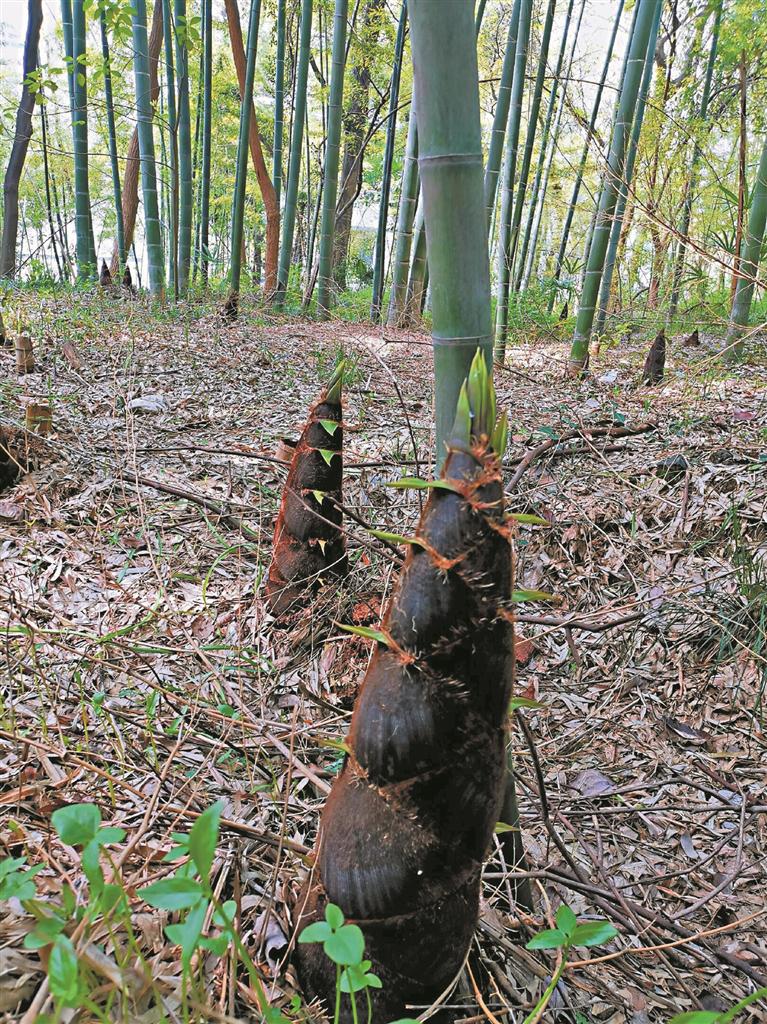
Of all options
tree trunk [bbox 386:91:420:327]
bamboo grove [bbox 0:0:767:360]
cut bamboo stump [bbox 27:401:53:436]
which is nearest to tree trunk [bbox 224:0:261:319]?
bamboo grove [bbox 0:0:767:360]

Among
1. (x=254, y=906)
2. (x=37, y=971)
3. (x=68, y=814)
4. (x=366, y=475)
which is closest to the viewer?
(x=68, y=814)

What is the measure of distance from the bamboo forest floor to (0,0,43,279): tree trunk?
478 cm

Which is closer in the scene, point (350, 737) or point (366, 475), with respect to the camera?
point (350, 737)

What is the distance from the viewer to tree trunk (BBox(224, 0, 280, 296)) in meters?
8.24

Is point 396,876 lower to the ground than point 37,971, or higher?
higher

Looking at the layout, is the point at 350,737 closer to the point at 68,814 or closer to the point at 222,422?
the point at 68,814

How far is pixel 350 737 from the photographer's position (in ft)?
2.72

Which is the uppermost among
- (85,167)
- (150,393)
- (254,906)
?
(85,167)

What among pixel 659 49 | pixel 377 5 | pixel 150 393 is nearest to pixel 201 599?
pixel 150 393

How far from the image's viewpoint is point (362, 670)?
1.82 metres

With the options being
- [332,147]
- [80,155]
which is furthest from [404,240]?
[80,155]

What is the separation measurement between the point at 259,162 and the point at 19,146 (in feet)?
9.43

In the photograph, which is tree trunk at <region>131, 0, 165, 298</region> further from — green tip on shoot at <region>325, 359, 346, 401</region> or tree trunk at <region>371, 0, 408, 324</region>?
green tip on shoot at <region>325, 359, 346, 401</region>

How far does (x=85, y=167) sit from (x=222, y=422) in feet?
16.8
